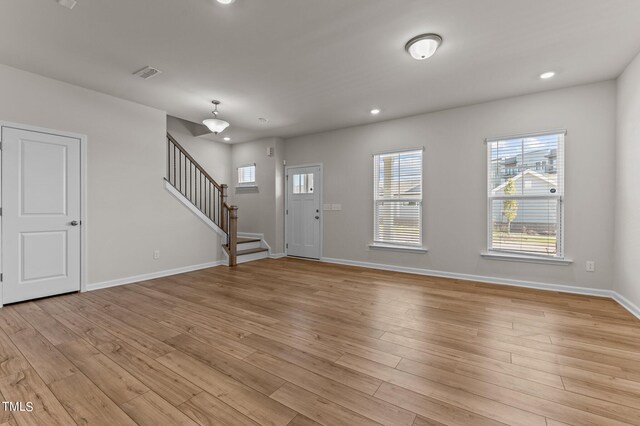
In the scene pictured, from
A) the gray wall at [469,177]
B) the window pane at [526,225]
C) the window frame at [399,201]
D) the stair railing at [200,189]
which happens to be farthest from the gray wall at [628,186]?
the stair railing at [200,189]

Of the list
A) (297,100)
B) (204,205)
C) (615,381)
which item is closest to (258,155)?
(204,205)

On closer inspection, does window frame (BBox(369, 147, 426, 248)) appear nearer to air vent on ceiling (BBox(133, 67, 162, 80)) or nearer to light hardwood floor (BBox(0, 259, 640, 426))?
light hardwood floor (BBox(0, 259, 640, 426))

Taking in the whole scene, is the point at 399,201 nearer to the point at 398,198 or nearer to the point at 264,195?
the point at 398,198

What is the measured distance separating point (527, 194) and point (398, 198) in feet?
6.39

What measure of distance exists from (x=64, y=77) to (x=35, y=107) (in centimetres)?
52

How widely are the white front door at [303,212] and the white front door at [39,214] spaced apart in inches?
154

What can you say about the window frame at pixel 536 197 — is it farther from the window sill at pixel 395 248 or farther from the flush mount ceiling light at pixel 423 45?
the flush mount ceiling light at pixel 423 45

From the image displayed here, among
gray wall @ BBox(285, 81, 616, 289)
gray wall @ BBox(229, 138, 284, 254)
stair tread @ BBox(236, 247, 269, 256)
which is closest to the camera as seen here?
gray wall @ BBox(285, 81, 616, 289)

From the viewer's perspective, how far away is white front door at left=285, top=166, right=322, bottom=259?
21.0 feet

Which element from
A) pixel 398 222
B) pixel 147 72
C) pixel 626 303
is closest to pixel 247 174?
pixel 147 72

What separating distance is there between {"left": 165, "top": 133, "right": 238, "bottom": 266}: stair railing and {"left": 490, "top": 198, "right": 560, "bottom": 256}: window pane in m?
4.70

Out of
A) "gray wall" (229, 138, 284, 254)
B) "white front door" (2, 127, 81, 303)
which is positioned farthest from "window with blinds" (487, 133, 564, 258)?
"white front door" (2, 127, 81, 303)

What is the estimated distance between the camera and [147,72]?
138 inches

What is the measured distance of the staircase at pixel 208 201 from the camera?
5.64m
